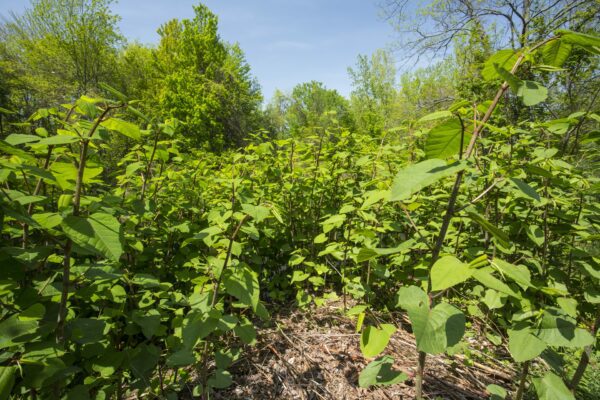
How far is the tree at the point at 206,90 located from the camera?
1670 centimetres

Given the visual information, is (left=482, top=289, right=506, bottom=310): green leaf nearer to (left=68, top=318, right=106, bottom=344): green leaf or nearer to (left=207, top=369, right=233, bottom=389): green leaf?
(left=207, top=369, right=233, bottom=389): green leaf

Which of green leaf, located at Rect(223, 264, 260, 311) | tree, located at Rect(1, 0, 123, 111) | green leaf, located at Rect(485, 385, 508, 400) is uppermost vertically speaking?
tree, located at Rect(1, 0, 123, 111)

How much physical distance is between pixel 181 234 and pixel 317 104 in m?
42.7

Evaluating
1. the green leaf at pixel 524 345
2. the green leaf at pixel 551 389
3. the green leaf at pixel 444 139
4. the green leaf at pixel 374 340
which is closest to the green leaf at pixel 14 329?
the green leaf at pixel 374 340

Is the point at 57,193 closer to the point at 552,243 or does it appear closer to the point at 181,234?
the point at 181,234

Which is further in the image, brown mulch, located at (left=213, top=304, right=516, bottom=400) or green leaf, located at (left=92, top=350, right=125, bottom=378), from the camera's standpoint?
brown mulch, located at (left=213, top=304, right=516, bottom=400)

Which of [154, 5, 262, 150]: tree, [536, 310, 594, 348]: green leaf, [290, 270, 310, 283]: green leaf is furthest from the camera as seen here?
[154, 5, 262, 150]: tree

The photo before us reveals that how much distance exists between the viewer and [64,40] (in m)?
17.8

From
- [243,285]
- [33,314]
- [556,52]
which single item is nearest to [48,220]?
[33,314]

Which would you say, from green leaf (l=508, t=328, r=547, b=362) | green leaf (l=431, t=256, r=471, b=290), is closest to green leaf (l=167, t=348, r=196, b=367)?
green leaf (l=431, t=256, r=471, b=290)

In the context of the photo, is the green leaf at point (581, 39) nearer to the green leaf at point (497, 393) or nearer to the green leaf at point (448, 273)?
the green leaf at point (448, 273)

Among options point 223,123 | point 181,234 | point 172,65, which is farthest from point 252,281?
point 172,65

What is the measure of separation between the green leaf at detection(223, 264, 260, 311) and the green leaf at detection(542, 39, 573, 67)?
1344 mm

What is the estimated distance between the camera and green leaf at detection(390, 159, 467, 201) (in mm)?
737
